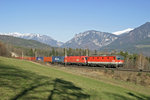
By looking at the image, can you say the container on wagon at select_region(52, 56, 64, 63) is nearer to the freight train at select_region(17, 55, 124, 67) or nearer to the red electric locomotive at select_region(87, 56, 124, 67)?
the freight train at select_region(17, 55, 124, 67)

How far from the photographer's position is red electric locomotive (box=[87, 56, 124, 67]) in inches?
2041

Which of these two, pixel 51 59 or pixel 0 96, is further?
pixel 51 59

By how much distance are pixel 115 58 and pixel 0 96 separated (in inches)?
1766

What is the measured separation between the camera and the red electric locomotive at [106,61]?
51838 millimetres

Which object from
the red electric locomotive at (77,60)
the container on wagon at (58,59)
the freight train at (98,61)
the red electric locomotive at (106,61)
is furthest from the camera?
the container on wagon at (58,59)

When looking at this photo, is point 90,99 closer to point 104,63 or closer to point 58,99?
point 58,99

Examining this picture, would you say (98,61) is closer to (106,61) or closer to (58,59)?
(106,61)

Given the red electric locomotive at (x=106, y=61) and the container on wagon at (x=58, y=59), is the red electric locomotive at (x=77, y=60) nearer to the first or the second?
the red electric locomotive at (x=106, y=61)

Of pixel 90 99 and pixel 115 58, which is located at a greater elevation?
pixel 115 58

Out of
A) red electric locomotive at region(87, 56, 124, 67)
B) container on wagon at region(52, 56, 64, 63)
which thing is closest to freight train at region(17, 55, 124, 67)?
red electric locomotive at region(87, 56, 124, 67)

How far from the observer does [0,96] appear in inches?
394

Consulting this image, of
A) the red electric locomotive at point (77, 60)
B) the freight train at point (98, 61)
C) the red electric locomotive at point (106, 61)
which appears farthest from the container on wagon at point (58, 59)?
the red electric locomotive at point (106, 61)

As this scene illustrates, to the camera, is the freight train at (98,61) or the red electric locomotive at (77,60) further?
the red electric locomotive at (77,60)

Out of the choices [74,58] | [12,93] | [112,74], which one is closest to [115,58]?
[112,74]
